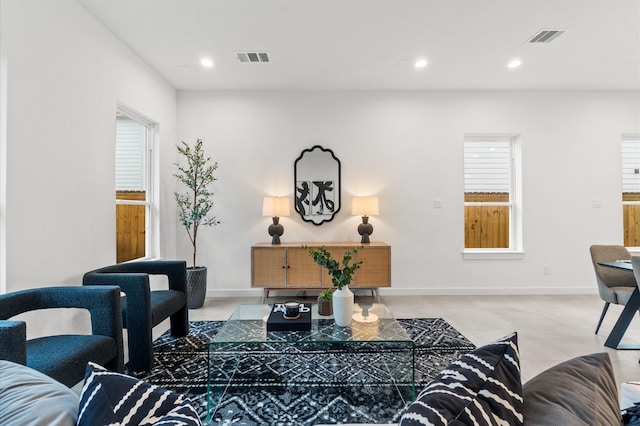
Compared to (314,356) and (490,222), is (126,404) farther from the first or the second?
(490,222)

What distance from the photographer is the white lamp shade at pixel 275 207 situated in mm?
4309

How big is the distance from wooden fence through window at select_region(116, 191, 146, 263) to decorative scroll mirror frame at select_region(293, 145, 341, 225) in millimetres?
1930

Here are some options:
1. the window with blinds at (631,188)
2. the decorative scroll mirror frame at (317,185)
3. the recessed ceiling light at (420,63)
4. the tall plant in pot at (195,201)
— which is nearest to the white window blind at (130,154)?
the tall plant in pot at (195,201)

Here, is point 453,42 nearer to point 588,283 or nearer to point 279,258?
point 279,258

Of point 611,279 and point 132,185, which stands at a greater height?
point 132,185

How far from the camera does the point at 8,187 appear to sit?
2.10 m

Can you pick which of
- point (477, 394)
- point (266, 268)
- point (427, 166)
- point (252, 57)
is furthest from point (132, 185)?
point (477, 394)

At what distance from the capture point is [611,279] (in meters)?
3.17

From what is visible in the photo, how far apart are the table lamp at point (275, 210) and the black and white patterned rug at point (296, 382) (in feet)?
5.31

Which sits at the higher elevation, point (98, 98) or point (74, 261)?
point (98, 98)

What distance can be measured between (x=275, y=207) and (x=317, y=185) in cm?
69

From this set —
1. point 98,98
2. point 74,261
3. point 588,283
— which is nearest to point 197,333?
point 74,261

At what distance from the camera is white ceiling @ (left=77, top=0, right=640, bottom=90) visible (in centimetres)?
278

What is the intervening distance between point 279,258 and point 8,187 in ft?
8.62
